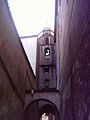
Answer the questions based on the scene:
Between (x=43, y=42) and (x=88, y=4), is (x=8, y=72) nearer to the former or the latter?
(x=88, y=4)

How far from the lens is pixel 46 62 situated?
52.3 ft

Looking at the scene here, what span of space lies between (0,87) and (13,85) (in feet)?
5.29

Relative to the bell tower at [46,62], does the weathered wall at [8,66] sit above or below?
below

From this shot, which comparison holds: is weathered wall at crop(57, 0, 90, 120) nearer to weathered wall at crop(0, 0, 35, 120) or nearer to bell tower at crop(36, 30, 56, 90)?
weathered wall at crop(0, 0, 35, 120)

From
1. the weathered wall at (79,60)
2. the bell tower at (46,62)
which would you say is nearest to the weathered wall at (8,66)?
the weathered wall at (79,60)

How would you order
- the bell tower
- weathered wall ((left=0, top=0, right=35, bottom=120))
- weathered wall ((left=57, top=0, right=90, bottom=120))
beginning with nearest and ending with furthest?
weathered wall ((left=57, top=0, right=90, bottom=120)), weathered wall ((left=0, top=0, right=35, bottom=120)), the bell tower

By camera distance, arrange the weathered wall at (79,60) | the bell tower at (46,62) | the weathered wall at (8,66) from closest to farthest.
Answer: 1. the weathered wall at (79,60)
2. the weathered wall at (8,66)
3. the bell tower at (46,62)

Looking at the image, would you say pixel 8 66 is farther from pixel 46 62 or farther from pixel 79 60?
pixel 46 62

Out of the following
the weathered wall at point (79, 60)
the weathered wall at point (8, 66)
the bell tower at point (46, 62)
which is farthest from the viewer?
the bell tower at point (46, 62)

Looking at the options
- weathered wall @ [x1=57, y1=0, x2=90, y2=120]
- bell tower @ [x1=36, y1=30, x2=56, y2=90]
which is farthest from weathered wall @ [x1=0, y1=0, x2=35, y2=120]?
bell tower @ [x1=36, y1=30, x2=56, y2=90]

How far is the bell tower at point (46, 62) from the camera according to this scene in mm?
15248

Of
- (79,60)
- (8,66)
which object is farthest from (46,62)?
(79,60)

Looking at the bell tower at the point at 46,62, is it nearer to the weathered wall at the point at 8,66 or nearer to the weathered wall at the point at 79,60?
the weathered wall at the point at 8,66

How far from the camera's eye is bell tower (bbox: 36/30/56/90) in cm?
1525
